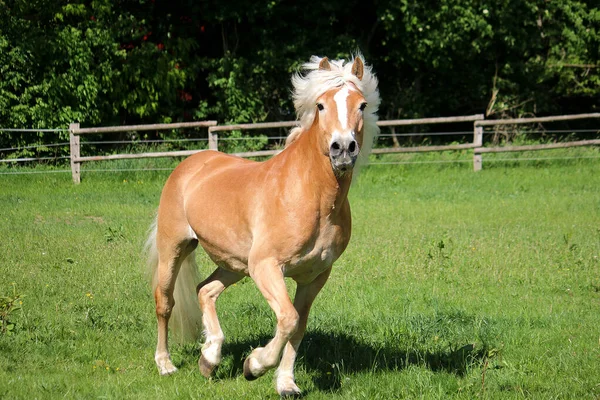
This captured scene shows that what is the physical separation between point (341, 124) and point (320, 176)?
1.63 ft

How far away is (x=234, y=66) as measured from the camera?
71.0 ft

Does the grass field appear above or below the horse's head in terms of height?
below

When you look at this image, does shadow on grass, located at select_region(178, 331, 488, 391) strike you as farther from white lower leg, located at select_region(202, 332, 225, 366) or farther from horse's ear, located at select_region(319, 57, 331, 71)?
horse's ear, located at select_region(319, 57, 331, 71)

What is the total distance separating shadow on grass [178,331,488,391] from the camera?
562cm

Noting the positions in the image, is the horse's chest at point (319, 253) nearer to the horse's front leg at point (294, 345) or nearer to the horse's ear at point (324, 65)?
the horse's front leg at point (294, 345)

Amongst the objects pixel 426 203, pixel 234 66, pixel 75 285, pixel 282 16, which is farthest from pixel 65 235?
pixel 282 16

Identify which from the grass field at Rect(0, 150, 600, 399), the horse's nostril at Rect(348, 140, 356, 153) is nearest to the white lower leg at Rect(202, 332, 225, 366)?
the grass field at Rect(0, 150, 600, 399)

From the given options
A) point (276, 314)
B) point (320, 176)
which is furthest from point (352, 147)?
point (276, 314)

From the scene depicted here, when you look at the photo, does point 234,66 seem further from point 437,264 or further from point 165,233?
point 165,233

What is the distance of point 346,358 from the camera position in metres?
5.90

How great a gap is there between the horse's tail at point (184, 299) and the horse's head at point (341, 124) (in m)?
2.03

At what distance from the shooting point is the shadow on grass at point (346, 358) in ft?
18.4

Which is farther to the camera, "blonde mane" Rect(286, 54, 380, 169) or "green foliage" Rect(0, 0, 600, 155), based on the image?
"green foliage" Rect(0, 0, 600, 155)

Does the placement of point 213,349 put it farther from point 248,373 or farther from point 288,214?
point 288,214
